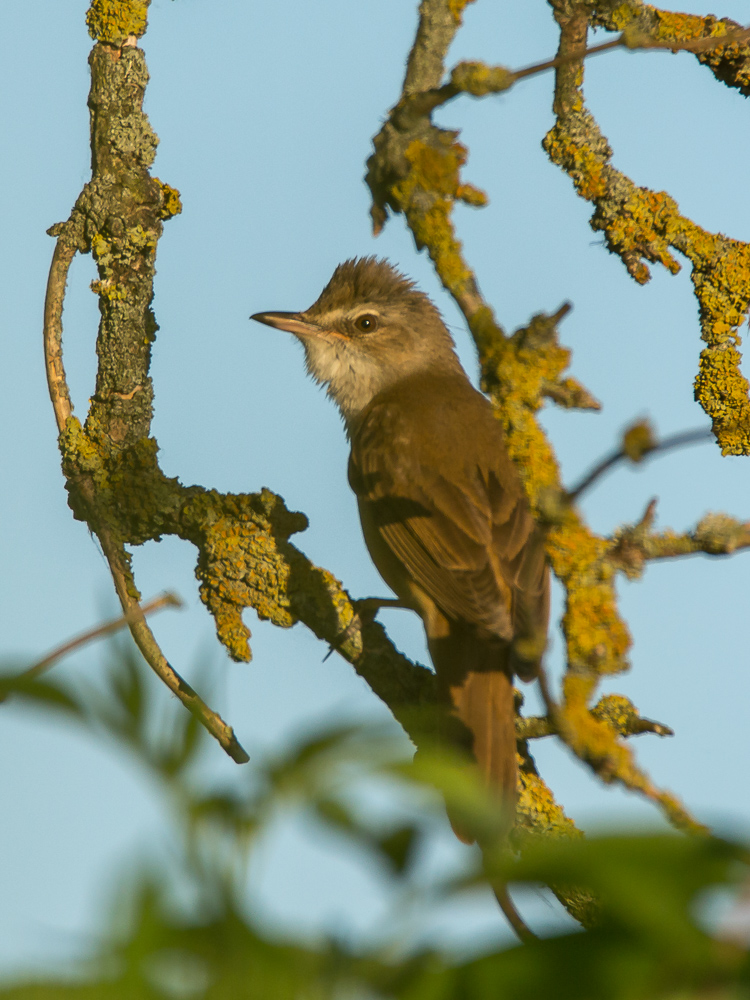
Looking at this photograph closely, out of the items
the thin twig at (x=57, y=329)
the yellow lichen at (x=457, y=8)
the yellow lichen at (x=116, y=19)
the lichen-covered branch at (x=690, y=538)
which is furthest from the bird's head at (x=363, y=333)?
the lichen-covered branch at (x=690, y=538)

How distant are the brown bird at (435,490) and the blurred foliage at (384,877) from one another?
83.1 inches

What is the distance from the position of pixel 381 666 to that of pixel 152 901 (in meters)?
3.18

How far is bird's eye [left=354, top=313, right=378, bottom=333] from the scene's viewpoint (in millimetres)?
5496

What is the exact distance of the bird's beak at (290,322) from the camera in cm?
538

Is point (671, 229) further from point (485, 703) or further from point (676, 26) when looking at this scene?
point (485, 703)

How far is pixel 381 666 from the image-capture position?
3.79m

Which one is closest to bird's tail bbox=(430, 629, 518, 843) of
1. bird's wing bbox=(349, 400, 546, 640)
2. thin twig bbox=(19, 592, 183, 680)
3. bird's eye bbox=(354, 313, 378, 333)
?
bird's wing bbox=(349, 400, 546, 640)

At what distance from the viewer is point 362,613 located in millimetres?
3920

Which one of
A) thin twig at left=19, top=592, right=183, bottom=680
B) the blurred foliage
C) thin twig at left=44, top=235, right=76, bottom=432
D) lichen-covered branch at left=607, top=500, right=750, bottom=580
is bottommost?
the blurred foliage

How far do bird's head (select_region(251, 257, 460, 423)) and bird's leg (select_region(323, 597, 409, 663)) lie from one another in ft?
5.05

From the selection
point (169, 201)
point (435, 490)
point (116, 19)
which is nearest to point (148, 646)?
point (435, 490)

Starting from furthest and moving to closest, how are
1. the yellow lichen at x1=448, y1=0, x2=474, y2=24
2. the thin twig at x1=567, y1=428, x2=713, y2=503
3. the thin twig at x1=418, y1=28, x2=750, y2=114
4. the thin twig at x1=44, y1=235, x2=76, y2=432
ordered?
the thin twig at x1=44, y1=235, x2=76, y2=432 → the yellow lichen at x1=448, y1=0, x2=474, y2=24 → the thin twig at x1=418, y1=28, x2=750, y2=114 → the thin twig at x1=567, y1=428, x2=713, y2=503

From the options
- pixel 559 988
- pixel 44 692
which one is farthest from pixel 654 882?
pixel 44 692

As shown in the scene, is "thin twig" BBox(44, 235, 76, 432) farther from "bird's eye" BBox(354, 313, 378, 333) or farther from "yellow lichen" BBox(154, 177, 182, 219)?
"bird's eye" BBox(354, 313, 378, 333)
